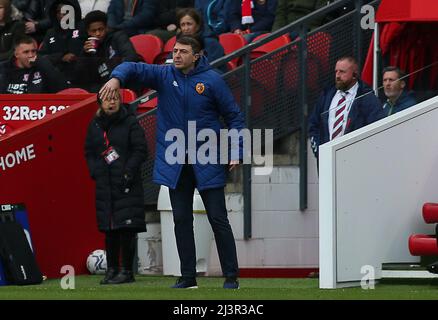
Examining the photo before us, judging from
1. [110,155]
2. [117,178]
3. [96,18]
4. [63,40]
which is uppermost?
[96,18]

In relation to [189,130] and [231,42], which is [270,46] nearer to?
[231,42]

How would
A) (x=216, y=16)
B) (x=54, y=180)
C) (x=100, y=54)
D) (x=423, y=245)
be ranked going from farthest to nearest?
(x=216, y=16), (x=100, y=54), (x=54, y=180), (x=423, y=245)

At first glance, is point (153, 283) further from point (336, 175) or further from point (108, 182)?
point (336, 175)

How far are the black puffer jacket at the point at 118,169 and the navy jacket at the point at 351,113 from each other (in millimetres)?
1598

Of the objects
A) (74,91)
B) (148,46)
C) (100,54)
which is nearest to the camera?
(74,91)

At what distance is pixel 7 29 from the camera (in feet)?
56.1

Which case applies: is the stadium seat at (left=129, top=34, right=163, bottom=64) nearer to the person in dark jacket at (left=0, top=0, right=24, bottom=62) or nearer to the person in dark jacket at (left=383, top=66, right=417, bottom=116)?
the person in dark jacket at (left=0, top=0, right=24, bottom=62)

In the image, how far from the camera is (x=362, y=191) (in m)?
12.0

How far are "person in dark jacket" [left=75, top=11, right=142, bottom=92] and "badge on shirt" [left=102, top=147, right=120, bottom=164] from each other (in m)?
2.40

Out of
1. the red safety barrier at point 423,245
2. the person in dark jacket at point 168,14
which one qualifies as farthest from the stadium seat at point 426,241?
the person in dark jacket at point 168,14

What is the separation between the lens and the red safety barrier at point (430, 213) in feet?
39.1

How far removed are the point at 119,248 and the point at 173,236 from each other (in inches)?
44.0

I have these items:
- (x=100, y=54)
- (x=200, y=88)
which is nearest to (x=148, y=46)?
(x=100, y=54)

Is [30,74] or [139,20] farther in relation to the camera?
[139,20]
